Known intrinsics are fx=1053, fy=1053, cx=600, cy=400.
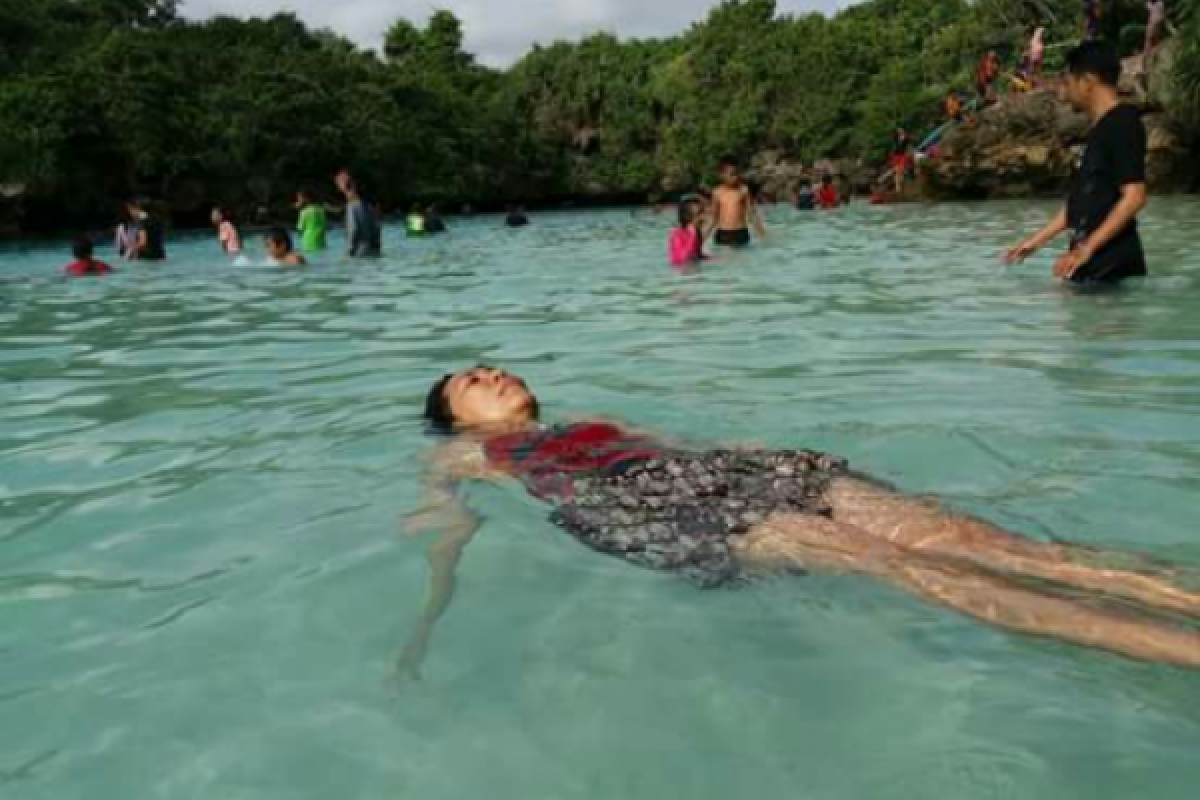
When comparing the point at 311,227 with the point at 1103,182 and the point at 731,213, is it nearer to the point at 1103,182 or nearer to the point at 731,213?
the point at 731,213

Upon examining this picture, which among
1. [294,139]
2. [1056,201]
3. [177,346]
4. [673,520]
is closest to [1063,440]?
[673,520]

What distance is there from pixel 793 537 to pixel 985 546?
0.54m

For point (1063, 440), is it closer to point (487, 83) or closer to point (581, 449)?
point (581, 449)

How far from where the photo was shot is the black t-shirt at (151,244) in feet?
58.1

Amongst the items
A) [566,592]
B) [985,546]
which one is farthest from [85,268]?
[985,546]

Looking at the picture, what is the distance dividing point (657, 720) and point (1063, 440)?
8.92 feet

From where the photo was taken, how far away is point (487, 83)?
2349 inches

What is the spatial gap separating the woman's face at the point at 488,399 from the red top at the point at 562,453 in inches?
12.9

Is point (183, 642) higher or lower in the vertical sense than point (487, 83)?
lower

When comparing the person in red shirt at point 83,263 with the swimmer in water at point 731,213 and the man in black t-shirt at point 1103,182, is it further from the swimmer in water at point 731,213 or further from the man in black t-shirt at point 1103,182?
the man in black t-shirt at point 1103,182

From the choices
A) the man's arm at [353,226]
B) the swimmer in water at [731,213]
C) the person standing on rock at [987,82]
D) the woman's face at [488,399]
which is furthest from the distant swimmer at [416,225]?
the woman's face at [488,399]

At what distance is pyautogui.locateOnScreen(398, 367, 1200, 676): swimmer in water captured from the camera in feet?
8.34

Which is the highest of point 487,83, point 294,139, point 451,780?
point 487,83

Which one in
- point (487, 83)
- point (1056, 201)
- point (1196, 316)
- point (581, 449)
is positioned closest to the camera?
point (581, 449)
